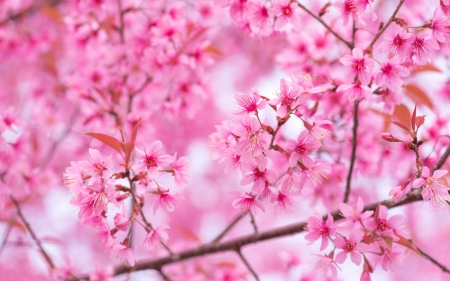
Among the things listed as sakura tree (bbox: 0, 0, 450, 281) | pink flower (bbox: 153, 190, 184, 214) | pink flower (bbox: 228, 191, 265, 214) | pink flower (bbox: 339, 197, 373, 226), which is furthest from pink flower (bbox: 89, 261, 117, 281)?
pink flower (bbox: 339, 197, 373, 226)

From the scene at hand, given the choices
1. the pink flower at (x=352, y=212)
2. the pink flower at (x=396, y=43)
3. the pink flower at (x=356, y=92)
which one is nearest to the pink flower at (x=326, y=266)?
the pink flower at (x=352, y=212)

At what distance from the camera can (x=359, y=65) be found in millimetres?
1501

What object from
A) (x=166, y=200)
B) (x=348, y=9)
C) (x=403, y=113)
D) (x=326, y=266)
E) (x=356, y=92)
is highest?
(x=348, y=9)

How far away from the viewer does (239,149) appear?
1289 mm

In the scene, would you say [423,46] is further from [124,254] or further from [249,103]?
[124,254]

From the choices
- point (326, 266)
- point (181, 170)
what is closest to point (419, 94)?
point (326, 266)

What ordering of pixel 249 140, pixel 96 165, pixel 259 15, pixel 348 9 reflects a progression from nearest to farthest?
pixel 249 140
pixel 96 165
pixel 348 9
pixel 259 15

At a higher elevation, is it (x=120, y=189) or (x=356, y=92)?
(x=356, y=92)

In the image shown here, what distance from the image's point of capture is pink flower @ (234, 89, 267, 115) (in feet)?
4.41

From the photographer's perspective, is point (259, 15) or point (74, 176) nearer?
point (74, 176)

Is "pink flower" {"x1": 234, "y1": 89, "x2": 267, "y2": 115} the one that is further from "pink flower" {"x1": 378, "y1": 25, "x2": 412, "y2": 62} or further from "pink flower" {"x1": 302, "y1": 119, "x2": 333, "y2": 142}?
"pink flower" {"x1": 378, "y1": 25, "x2": 412, "y2": 62}

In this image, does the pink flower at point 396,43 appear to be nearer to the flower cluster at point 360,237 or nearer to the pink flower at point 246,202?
the flower cluster at point 360,237

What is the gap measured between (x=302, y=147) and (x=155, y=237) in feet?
1.65

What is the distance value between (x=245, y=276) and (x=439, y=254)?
12.7 feet
